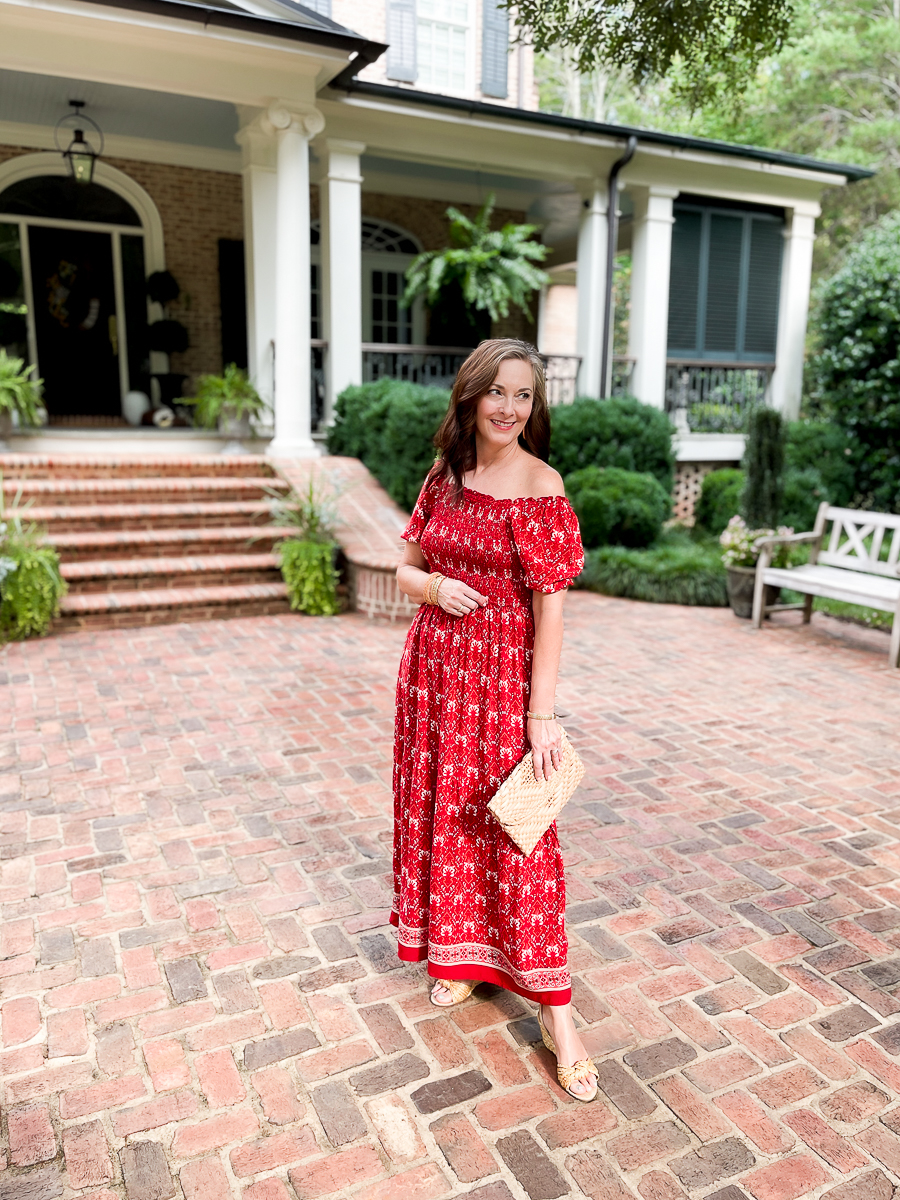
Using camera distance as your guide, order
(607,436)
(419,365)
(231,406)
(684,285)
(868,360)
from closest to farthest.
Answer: (231,406) → (607,436) → (868,360) → (684,285) → (419,365)

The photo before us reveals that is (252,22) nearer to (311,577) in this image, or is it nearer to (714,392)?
(311,577)

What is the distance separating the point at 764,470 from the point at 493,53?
9.70 m

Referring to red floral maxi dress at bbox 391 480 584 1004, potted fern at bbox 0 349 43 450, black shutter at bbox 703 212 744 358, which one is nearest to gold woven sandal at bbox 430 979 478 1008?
red floral maxi dress at bbox 391 480 584 1004

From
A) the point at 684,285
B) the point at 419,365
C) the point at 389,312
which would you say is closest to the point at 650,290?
the point at 684,285

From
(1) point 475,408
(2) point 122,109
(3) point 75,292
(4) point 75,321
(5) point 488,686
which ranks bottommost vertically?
(5) point 488,686

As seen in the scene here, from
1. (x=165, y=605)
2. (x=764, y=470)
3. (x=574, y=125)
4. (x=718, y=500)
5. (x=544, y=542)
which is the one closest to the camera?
(x=544, y=542)

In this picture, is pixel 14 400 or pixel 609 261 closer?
pixel 14 400

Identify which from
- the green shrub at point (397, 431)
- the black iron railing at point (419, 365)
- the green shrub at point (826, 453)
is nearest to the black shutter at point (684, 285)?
the green shrub at point (826, 453)

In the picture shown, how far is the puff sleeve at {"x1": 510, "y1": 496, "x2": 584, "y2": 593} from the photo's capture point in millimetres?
2219

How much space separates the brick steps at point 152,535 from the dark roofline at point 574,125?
418cm

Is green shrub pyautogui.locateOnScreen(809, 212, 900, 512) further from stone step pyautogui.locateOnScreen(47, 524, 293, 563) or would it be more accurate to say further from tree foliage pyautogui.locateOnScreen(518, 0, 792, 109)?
stone step pyautogui.locateOnScreen(47, 524, 293, 563)

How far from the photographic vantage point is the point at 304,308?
9.01 meters

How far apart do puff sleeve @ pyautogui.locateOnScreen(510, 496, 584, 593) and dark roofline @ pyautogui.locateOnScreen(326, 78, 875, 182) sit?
8.32 meters

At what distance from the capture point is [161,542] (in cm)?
752
